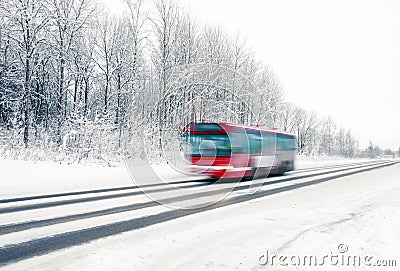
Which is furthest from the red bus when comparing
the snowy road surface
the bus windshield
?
the snowy road surface

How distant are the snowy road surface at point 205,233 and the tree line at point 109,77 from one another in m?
10.7

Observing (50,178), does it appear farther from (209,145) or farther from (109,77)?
(109,77)

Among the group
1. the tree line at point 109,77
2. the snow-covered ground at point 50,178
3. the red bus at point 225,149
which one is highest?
the tree line at point 109,77

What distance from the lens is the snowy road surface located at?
15.4 feet

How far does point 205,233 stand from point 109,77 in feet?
97.5

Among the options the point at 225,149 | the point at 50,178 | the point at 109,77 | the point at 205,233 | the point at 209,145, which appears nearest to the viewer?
the point at 205,233

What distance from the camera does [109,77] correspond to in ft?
109

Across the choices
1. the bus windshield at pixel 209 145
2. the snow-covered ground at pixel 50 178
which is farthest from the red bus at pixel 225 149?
the snow-covered ground at pixel 50 178

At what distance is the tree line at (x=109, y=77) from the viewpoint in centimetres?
2025

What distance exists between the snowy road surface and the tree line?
1067 centimetres

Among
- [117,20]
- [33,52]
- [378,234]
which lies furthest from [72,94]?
[378,234]

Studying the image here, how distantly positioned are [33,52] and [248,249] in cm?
2527

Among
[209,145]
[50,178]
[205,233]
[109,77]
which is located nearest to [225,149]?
[209,145]

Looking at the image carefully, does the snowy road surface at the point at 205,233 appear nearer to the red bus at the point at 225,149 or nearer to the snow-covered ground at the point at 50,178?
the snow-covered ground at the point at 50,178
